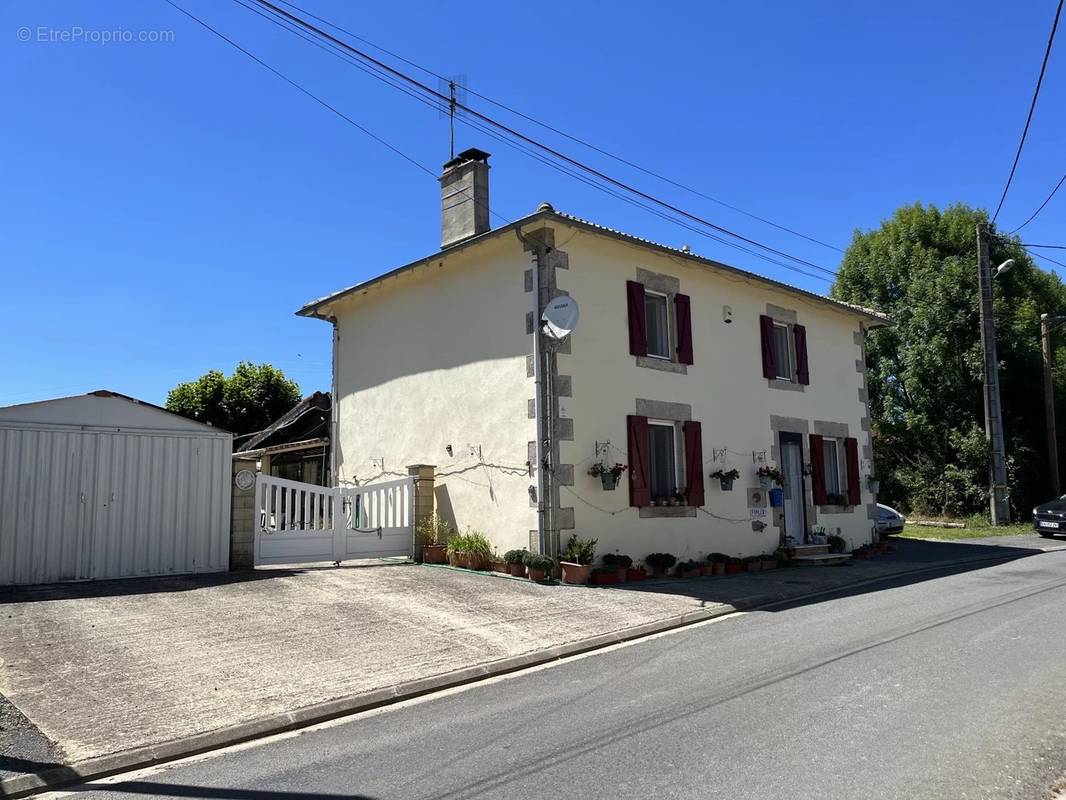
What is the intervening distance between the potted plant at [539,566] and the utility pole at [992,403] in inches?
649

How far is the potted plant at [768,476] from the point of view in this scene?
14.3 m

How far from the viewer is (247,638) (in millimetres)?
7094

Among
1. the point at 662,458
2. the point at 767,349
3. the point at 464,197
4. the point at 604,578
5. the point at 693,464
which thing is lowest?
the point at 604,578

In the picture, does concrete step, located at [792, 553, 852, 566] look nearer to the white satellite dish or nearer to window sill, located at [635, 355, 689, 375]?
window sill, located at [635, 355, 689, 375]

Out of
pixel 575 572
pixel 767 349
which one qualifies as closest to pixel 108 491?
pixel 575 572

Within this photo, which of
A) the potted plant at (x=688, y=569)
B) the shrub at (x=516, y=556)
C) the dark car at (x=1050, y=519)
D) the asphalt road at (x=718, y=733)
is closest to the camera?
the asphalt road at (x=718, y=733)

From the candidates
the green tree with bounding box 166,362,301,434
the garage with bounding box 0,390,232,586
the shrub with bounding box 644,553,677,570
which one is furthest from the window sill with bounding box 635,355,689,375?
A: the green tree with bounding box 166,362,301,434

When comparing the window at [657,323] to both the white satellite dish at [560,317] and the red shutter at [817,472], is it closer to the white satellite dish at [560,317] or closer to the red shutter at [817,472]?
the white satellite dish at [560,317]

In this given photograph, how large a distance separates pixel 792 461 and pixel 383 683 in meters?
11.7

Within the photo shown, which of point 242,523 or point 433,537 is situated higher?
point 242,523

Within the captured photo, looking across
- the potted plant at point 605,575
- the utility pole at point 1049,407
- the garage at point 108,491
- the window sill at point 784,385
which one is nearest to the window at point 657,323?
the window sill at point 784,385

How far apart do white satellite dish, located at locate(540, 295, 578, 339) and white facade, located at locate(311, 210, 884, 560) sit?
49 cm

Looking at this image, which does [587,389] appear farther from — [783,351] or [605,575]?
[783,351]

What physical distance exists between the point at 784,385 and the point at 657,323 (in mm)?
3716
